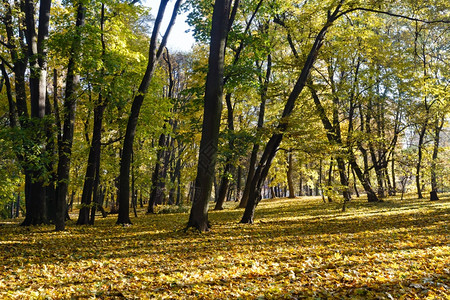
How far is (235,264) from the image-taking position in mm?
5578

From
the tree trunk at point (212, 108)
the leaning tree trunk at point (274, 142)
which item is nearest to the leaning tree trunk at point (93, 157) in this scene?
the tree trunk at point (212, 108)


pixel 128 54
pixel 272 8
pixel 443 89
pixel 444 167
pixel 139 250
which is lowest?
pixel 139 250

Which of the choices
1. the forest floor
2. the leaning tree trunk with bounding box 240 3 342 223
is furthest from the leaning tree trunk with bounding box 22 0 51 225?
the leaning tree trunk with bounding box 240 3 342 223

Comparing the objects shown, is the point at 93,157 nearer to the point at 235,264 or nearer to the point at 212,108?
the point at 212,108

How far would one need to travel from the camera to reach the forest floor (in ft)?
13.5

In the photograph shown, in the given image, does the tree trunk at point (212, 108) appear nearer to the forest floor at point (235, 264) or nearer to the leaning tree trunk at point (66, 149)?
the forest floor at point (235, 264)

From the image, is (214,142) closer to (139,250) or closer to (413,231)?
(139,250)

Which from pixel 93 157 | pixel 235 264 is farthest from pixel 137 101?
pixel 235 264

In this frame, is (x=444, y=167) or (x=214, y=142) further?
(x=444, y=167)

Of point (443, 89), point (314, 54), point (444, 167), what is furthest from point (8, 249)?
point (444, 167)

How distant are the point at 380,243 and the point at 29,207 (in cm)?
1150

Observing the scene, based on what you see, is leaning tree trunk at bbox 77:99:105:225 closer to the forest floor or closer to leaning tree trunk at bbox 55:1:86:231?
leaning tree trunk at bbox 55:1:86:231

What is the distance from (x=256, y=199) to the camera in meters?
11.2

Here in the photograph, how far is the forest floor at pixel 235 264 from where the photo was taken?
13.5 ft
